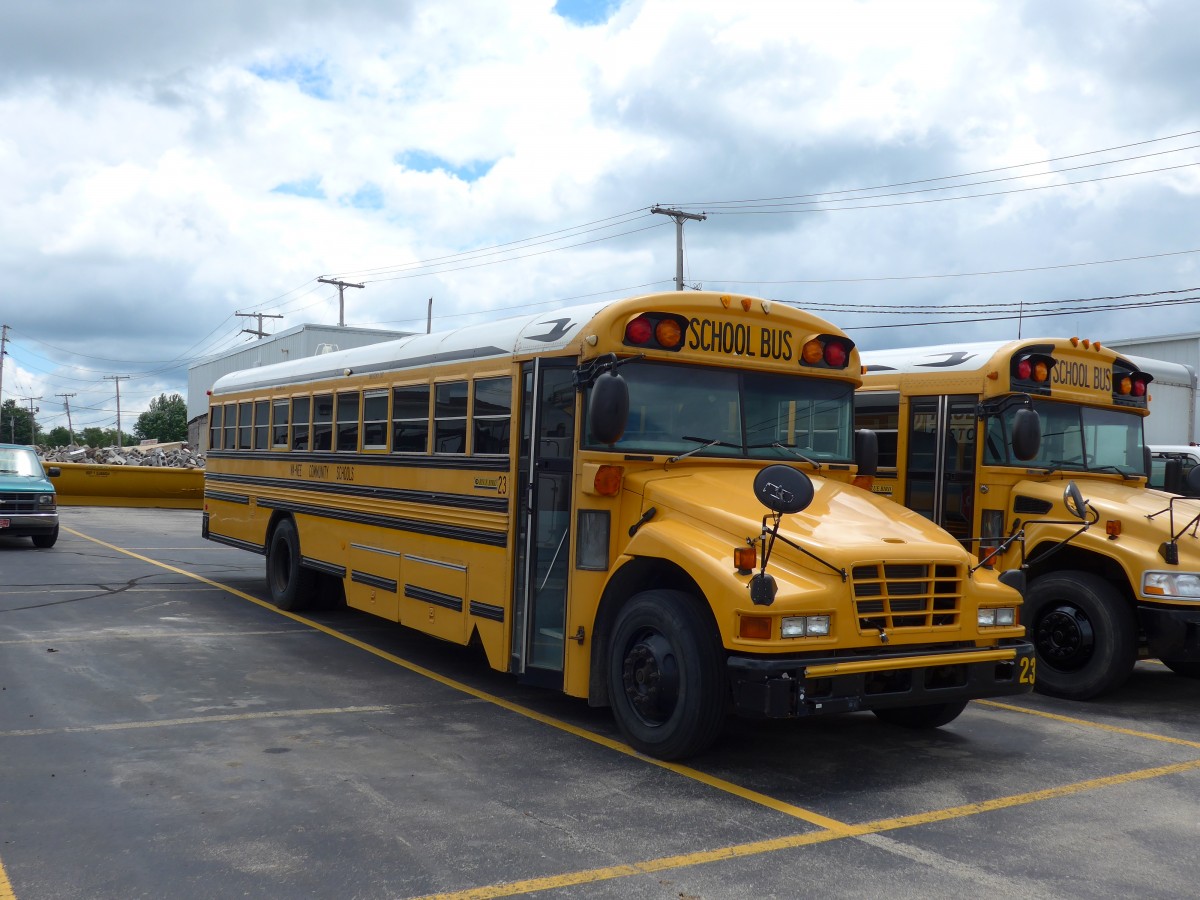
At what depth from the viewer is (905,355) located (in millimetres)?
9281

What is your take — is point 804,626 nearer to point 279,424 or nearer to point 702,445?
point 702,445

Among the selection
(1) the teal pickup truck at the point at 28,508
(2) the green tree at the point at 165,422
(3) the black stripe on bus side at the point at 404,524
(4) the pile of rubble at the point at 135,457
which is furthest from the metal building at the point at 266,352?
(2) the green tree at the point at 165,422

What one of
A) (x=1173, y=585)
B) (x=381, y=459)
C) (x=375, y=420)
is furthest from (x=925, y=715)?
(x=375, y=420)

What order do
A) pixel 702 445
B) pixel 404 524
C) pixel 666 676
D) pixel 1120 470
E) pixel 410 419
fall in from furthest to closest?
pixel 1120 470 < pixel 410 419 < pixel 404 524 < pixel 702 445 < pixel 666 676

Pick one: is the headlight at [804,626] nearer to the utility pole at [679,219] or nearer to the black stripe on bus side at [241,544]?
the black stripe on bus side at [241,544]

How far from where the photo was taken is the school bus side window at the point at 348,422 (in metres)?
9.23

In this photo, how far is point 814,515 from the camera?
575cm

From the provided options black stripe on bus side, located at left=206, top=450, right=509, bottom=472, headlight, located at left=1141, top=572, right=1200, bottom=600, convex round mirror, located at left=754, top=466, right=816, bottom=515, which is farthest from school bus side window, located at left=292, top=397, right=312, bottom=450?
headlight, located at left=1141, top=572, right=1200, bottom=600

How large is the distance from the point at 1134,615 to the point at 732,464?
3.22 m

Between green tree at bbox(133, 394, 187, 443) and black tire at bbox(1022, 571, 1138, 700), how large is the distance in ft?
386

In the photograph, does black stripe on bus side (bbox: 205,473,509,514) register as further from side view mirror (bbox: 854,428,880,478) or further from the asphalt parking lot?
side view mirror (bbox: 854,428,880,478)

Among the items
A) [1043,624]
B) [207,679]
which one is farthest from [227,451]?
[1043,624]

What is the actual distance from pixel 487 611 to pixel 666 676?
69.9 inches

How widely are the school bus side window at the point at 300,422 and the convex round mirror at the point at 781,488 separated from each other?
6150 mm
